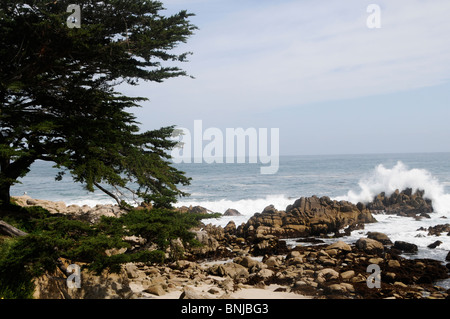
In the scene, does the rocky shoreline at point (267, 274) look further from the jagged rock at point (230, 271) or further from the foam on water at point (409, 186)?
the foam on water at point (409, 186)

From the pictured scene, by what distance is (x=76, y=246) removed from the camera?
6.87 meters

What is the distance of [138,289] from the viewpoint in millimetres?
8711

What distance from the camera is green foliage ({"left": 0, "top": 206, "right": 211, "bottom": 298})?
262 inches

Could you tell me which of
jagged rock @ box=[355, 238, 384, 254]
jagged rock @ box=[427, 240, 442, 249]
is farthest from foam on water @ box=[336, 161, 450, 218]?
jagged rock @ box=[355, 238, 384, 254]

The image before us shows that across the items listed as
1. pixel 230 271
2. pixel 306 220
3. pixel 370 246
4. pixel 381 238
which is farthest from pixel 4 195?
pixel 381 238

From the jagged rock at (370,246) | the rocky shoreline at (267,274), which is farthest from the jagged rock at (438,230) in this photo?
the jagged rock at (370,246)

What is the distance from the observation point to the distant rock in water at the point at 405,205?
24.6 metres

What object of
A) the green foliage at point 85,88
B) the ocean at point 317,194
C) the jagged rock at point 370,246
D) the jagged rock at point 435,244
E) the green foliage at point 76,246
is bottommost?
the ocean at point 317,194

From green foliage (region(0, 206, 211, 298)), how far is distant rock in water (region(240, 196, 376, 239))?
929cm

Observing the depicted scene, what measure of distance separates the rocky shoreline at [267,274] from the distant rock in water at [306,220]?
0.11 meters

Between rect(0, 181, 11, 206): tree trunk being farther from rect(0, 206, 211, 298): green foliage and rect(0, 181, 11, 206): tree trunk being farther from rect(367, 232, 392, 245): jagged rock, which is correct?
rect(367, 232, 392, 245): jagged rock

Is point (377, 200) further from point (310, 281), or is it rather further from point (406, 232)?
point (310, 281)

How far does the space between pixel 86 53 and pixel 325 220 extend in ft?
47.0

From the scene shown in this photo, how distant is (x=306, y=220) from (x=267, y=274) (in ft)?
29.1
